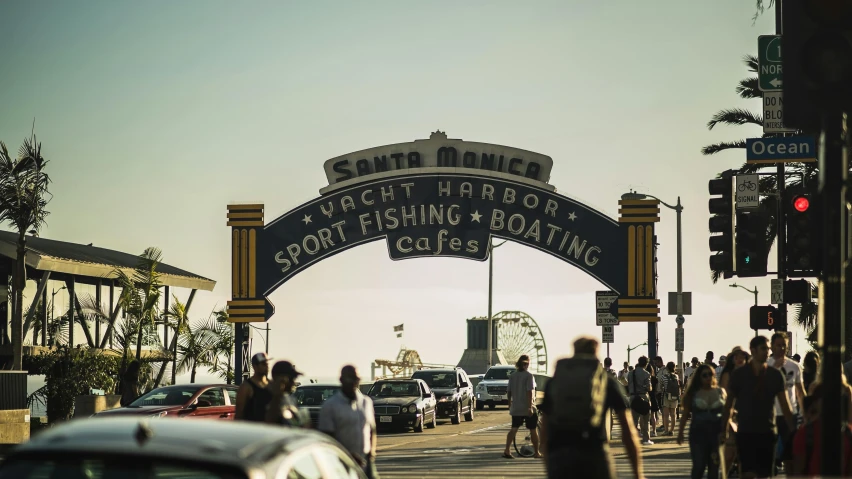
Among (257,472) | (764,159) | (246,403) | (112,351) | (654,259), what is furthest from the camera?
(112,351)

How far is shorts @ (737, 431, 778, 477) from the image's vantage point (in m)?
13.3

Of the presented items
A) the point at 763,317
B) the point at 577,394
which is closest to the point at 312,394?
the point at 763,317

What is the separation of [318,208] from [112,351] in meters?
9.95

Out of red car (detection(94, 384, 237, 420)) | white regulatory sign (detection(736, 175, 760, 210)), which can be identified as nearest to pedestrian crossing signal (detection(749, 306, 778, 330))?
white regulatory sign (detection(736, 175, 760, 210))

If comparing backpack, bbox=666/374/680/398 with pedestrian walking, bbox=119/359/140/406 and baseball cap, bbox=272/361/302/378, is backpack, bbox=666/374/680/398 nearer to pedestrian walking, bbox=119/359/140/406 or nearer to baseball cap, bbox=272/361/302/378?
pedestrian walking, bbox=119/359/140/406

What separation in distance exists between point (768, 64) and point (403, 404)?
48.7 feet

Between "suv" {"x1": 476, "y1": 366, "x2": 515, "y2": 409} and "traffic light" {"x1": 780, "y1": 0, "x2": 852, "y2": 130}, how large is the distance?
45.2 meters

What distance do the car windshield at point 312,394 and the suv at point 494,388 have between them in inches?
849

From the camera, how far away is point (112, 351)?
41688 mm

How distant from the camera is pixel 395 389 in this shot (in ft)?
118

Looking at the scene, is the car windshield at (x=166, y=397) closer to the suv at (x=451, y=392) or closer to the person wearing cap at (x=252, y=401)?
the person wearing cap at (x=252, y=401)

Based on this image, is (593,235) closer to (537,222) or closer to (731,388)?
(537,222)

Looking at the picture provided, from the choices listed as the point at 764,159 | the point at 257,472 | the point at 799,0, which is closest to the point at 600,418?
the point at 799,0

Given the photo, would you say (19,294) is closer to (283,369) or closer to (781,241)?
(781,241)
